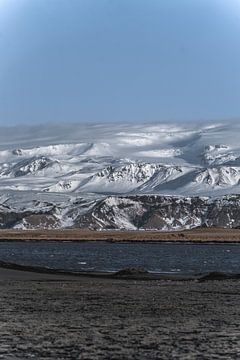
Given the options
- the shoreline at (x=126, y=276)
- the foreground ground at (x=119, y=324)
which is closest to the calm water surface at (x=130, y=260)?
the shoreline at (x=126, y=276)

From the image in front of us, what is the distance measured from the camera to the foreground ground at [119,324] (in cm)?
1688

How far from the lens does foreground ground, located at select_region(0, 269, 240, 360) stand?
1688 cm

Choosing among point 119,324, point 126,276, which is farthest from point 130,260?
point 119,324

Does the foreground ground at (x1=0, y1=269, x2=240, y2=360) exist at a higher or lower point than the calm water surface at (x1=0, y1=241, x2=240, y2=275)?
higher

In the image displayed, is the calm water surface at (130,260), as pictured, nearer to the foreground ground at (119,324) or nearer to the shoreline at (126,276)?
the shoreline at (126,276)

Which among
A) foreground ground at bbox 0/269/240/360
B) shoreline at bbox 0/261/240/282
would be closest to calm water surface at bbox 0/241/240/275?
shoreline at bbox 0/261/240/282

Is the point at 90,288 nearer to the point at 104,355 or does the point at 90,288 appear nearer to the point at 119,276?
the point at 119,276

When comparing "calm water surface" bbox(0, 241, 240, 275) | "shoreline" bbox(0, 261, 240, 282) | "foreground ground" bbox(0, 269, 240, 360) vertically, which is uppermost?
"foreground ground" bbox(0, 269, 240, 360)

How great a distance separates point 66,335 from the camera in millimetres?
19281

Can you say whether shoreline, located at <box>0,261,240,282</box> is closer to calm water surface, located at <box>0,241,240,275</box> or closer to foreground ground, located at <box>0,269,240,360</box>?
calm water surface, located at <box>0,241,240,275</box>

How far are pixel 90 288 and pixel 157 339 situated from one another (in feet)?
59.8

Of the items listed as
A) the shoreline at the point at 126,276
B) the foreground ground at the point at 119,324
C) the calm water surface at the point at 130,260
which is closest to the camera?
the foreground ground at the point at 119,324

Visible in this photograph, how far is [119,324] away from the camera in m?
21.5

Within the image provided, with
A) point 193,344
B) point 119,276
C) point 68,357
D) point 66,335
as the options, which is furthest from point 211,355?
point 119,276
